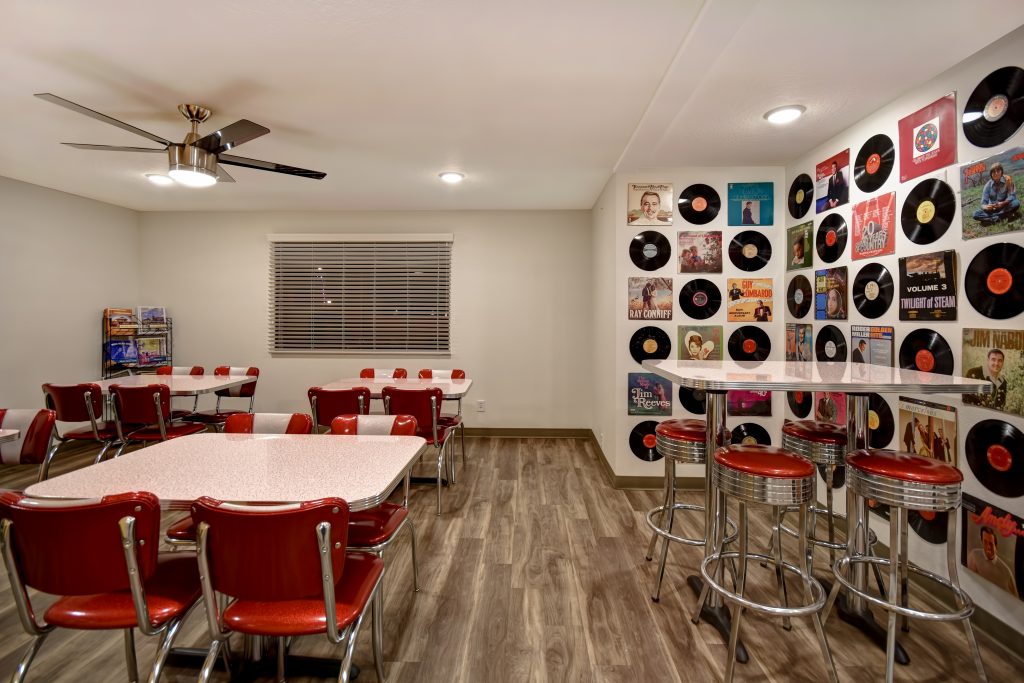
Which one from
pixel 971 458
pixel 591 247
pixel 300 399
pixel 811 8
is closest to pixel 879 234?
pixel 971 458

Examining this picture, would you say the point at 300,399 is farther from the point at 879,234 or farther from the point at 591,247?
the point at 879,234

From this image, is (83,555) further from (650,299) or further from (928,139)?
(928,139)

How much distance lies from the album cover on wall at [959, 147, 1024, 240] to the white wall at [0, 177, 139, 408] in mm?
7236

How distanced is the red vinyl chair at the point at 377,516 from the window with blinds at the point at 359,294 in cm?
306

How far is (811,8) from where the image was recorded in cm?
183

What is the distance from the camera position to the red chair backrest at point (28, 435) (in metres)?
2.62

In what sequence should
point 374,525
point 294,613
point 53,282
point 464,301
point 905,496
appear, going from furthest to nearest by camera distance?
point 464,301, point 53,282, point 374,525, point 905,496, point 294,613

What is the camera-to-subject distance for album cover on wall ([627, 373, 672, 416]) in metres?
3.81

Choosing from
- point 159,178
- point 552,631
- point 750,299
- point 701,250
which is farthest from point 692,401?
point 159,178

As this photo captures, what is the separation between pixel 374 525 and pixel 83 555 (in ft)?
2.95

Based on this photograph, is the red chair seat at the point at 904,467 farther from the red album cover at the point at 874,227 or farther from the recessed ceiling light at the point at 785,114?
the recessed ceiling light at the point at 785,114

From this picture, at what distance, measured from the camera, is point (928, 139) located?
7.84ft

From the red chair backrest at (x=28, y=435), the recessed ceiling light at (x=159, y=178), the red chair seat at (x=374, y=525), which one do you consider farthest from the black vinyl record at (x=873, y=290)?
the recessed ceiling light at (x=159, y=178)

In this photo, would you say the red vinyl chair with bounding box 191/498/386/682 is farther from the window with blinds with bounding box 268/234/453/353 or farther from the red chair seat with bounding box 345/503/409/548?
the window with blinds with bounding box 268/234/453/353
